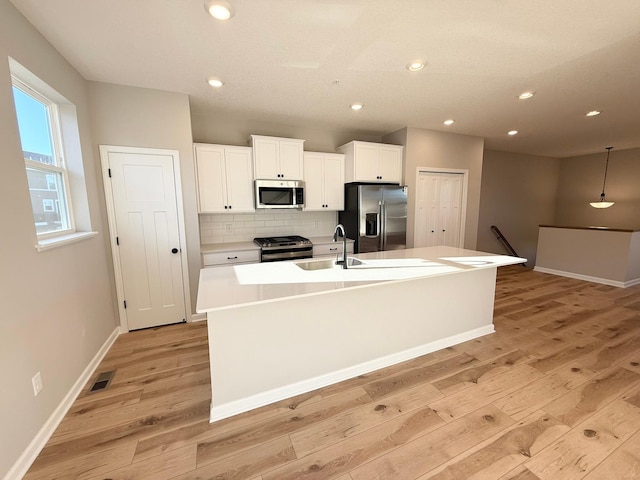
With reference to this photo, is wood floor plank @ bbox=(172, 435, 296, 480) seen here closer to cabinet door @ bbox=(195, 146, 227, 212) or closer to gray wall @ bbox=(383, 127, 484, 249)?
cabinet door @ bbox=(195, 146, 227, 212)

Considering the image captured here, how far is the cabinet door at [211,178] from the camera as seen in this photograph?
11.1 ft

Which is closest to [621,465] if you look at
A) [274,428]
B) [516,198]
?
[274,428]

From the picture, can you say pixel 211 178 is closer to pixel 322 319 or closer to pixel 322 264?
pixel 322 264

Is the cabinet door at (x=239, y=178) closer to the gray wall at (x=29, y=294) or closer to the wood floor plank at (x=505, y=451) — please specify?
the gray wall at (x=29, y=294)

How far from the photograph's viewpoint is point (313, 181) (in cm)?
411

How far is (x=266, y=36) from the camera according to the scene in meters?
1.98

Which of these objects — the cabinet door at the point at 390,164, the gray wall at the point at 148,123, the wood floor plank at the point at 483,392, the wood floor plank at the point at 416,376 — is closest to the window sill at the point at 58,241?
the gray wall at the point at 148,123

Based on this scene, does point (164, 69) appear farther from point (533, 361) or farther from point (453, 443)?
point (533, 361)

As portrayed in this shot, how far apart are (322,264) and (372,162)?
235 centimetres

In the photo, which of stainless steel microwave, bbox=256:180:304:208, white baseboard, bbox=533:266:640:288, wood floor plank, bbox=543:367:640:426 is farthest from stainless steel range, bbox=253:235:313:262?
white baseboard, bbox=533:266:640:288

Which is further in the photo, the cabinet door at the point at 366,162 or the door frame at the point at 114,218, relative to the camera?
the cabinet door at the point at 366,162

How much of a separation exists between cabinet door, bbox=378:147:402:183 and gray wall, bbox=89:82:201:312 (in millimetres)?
2784

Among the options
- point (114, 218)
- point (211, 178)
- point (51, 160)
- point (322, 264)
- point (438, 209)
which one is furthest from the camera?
point (438, 209)

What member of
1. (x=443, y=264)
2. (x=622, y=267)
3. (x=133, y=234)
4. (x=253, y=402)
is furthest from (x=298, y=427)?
(x=622, y=267)
